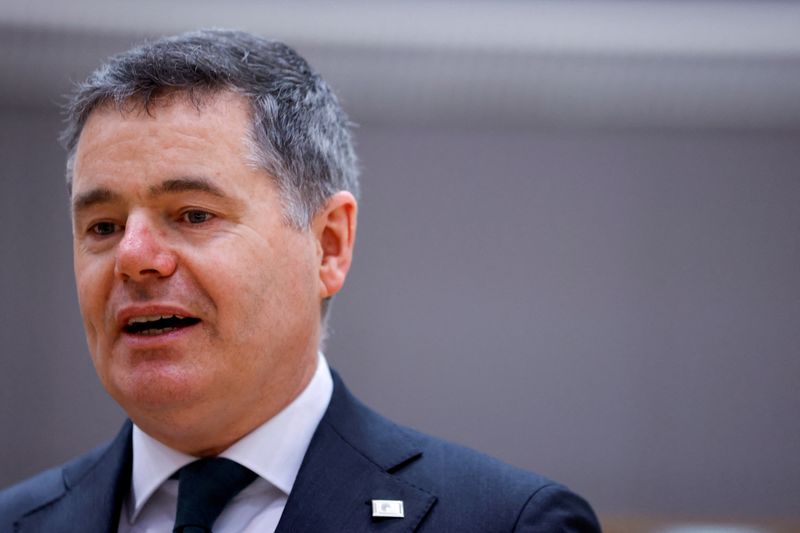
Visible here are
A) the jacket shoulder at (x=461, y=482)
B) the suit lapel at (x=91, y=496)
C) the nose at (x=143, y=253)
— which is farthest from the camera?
the suit lapel at (x=91, y=496)

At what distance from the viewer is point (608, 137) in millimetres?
4961

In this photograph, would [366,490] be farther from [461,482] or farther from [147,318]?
A: [147,318]

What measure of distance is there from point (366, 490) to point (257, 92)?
946 millimetres

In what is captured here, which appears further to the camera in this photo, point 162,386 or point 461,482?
point 461,482

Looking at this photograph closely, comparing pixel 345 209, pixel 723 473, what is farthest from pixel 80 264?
pixel 723 473

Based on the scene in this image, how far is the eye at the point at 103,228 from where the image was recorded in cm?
222

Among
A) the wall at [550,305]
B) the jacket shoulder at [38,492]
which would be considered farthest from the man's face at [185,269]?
the wall at [550,305]

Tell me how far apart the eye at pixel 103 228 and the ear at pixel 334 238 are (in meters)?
0.48

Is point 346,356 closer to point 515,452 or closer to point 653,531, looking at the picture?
point 515,452

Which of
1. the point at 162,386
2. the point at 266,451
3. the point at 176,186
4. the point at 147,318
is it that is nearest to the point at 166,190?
the point at 176,186

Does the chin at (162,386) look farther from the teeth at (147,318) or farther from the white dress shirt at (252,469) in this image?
the white dress shirt at (252,469)

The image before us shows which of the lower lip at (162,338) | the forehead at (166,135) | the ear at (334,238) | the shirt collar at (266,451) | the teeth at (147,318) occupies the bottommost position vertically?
the shirt collar at (266,451)

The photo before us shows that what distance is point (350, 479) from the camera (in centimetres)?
223

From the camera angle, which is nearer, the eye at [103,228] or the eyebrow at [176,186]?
the eyebrow at [176,186]
